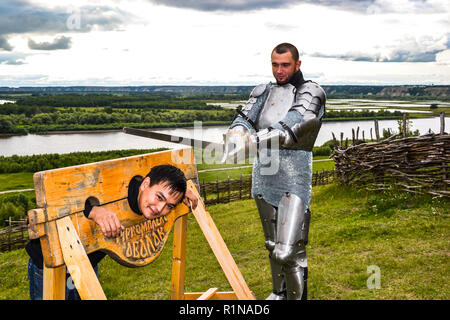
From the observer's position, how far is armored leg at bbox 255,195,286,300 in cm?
425

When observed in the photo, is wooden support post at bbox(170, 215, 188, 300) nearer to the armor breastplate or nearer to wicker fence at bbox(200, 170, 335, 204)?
the armor breastplate

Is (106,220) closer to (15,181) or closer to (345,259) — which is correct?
(345,259)

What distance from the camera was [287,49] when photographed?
3949 millimetres

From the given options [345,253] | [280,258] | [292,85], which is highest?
[292,85]

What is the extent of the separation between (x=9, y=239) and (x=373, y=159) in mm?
14246

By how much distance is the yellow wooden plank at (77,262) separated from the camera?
2811 mm

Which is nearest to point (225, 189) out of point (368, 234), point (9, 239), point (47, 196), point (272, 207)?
point (9, 239)

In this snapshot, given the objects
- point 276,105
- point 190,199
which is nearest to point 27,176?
point 190,199

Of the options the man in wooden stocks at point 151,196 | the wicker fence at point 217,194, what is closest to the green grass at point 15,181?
the wicker fence at point 217,194

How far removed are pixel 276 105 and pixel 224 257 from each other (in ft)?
5.51

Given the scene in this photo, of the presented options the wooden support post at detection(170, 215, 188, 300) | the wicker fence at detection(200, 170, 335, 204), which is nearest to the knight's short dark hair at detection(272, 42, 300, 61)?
the wooden support post at detection(170, 215, 188, 300)

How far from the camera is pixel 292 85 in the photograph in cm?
414

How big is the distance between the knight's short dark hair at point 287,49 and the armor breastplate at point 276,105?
12.8 inches
